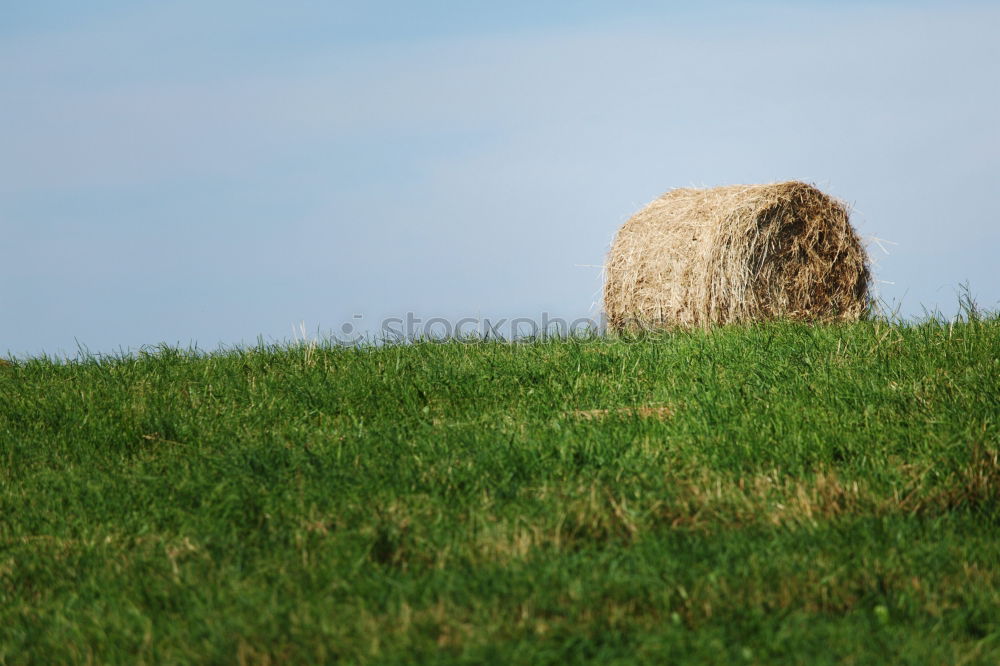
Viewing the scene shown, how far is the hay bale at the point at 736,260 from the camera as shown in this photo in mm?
10711

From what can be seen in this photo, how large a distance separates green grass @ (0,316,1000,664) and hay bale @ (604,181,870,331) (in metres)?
2.84

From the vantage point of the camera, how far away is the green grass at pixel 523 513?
3549 mm

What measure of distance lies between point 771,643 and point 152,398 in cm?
565

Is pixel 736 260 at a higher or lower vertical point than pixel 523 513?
higher

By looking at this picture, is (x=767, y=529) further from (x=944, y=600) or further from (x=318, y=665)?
(x=318, y=665)

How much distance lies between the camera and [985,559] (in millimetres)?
4199

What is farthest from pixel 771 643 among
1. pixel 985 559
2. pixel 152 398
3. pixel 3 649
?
pixel 152 398

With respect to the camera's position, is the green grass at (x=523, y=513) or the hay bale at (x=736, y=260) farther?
the hay bale at (x=736, y=260)

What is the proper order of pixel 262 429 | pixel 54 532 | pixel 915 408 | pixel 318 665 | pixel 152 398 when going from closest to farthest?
pixel 318 665
pixel 54 532
pixel 915 408
pixel 262 429
pixel 152 398

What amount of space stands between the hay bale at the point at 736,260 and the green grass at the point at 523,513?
284 centimetres

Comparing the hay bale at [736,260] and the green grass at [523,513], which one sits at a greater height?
the hay bale at [736,260]

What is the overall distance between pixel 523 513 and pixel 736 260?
6.85 meters

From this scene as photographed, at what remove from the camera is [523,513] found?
15.1 ft

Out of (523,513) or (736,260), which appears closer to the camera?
(523,513)
